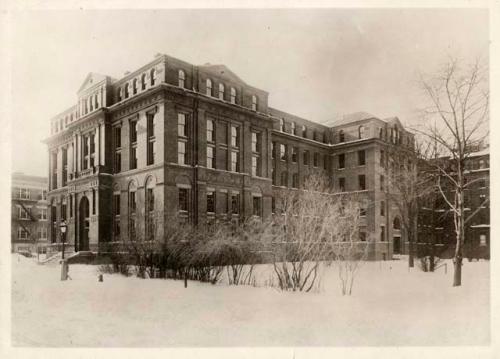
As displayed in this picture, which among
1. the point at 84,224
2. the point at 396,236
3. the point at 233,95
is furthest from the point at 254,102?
the point at 396,236

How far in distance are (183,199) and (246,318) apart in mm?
22297

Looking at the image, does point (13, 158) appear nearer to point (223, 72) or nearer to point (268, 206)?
point (223, 72)

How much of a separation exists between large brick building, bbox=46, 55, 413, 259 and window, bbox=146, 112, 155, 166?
0.09 meters

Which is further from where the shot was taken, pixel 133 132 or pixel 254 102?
pixel 254 102

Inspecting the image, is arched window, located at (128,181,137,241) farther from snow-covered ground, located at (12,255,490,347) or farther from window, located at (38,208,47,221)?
snow-covered ground, located at (12,255,490,347)

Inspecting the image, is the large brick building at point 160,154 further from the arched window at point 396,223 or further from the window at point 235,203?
the arched window at point 396,223

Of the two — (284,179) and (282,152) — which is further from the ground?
(282,152)

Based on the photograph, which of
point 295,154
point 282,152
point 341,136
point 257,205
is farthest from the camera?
point 341,136

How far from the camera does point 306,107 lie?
21578 mm

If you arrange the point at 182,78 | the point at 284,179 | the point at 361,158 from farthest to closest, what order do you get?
the point at 361,158 → the point at 284,179 → the point at 182,78

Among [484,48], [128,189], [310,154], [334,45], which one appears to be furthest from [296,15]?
[310,154]

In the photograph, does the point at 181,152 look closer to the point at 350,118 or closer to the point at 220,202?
the point at 220,202

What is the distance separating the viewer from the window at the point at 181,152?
34.8 meters

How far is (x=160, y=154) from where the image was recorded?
1323 inches
